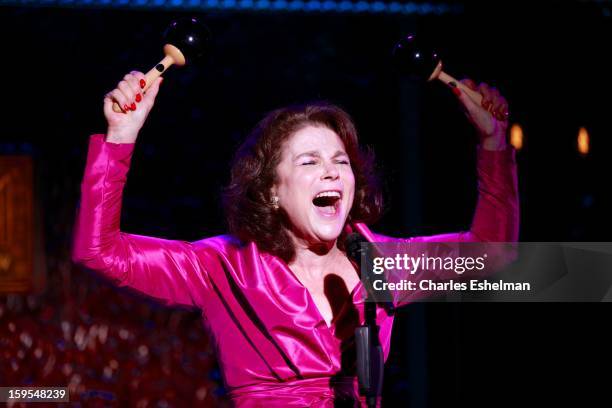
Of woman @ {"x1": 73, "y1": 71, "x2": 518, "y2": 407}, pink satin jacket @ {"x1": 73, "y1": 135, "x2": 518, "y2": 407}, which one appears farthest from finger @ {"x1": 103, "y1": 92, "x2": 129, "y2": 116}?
pink satin jacket @ {"x1": 73, "y1": 135, "x2": 518, "y2": 407}

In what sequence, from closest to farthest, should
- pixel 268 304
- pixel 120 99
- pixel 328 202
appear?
pixel 120 99 → pixel 268 304 → pixel 328 202

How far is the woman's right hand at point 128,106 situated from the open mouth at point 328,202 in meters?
0.49

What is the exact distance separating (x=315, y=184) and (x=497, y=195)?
445mm

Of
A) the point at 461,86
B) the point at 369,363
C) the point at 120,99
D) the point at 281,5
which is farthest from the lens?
the point at 281,5

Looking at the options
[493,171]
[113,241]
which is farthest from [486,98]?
[113,241]

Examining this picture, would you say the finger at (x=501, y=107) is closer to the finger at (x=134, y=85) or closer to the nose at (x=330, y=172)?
the nose at (x=330, y=172)

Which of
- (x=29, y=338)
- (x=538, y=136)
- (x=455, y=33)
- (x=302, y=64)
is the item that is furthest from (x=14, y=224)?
(x=538, y=136)

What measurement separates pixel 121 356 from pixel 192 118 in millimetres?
904

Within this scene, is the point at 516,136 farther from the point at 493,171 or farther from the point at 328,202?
the point at 328,202

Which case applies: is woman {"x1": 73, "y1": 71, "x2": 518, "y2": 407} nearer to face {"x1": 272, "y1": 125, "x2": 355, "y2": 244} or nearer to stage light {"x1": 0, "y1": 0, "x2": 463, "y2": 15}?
face {"x1": 272, "y1": 125, "x2": 355, "y2": 244}

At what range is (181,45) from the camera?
1.58 meters

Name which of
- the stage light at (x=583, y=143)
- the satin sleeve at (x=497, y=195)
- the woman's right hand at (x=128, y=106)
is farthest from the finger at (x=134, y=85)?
the stage light at (x=583, y=143)

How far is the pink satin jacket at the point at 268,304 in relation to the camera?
1.77m

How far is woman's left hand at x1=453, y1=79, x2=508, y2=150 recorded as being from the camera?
1.75 meters
